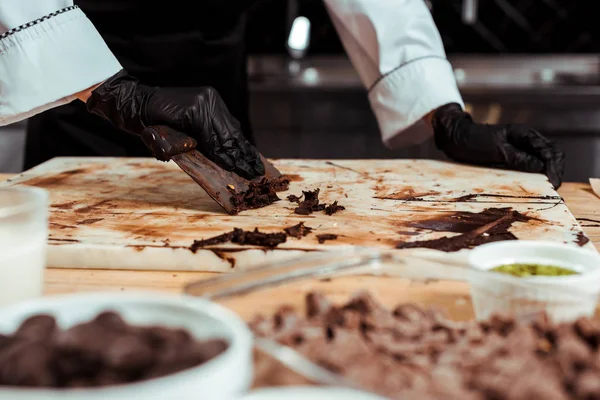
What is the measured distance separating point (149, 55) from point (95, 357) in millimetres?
1936

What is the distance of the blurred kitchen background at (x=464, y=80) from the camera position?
3062mm

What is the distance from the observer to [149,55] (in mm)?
2416

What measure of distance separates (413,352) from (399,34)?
1.67m

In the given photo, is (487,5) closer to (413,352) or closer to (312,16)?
(312,16)

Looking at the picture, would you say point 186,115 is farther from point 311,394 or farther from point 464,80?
point 464,80

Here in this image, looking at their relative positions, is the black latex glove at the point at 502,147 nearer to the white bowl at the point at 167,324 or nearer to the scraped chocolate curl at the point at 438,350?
the scraped chocolate curl at the point at 438,350

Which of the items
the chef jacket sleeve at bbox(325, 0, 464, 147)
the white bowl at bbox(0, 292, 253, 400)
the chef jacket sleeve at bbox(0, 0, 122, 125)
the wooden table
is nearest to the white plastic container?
the white bowl at bbox(0, 292, 253, 400)

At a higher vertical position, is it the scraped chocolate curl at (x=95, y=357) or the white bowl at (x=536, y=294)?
the scraped chocolate curl at (x=95, y=357)

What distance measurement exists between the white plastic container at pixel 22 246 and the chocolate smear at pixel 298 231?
585mm

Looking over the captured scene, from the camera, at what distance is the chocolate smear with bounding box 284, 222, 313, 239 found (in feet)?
4.61

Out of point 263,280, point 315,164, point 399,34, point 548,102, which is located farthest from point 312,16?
point 263,280

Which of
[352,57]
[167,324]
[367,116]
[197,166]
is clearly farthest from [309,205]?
[367,116]

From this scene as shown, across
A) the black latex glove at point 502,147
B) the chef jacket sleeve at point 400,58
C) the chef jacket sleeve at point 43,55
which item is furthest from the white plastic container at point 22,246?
the chef jacket sleeve at point 400,58

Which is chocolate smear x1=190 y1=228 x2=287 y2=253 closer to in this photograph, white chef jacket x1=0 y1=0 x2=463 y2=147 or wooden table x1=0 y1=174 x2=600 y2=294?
wooden table x1=0 y1=174 x2=600 y2=294
